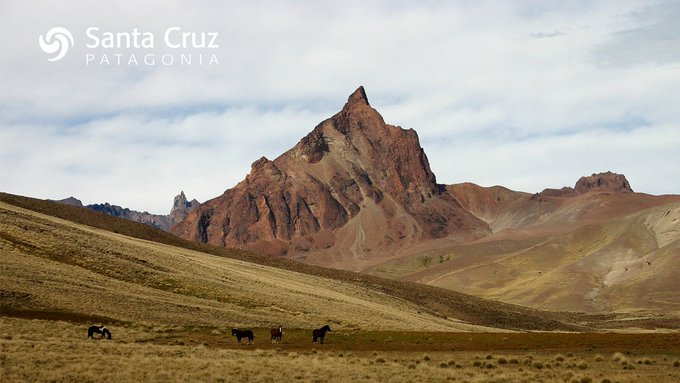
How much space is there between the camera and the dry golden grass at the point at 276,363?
29078 millimetres

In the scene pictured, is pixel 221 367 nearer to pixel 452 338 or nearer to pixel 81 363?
pixel 81 363

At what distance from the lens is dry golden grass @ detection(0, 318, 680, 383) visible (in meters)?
29.1

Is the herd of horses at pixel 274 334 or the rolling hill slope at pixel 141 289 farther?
the rolling hill slope at pixel 141 289

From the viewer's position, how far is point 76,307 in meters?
52.6

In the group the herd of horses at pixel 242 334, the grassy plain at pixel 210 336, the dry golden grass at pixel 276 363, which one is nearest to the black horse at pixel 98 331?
the herd of horses at pixel 242 334

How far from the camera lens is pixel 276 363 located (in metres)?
34.4

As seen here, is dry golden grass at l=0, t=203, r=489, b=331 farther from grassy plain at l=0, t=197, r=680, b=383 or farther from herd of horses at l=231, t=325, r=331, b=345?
herd of horses at l=231, t=325, r=331, b=345

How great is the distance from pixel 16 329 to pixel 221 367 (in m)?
16.7

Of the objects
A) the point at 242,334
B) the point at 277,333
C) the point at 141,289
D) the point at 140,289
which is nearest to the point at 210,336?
the point at 242,334

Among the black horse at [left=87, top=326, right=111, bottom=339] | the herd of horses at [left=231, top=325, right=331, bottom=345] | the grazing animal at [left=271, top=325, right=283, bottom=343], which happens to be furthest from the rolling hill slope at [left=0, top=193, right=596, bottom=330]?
the grazing animal at [left=271, top=325, right=283, bottom=343]

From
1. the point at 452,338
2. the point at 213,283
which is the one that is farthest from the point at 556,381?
the point at 213,283

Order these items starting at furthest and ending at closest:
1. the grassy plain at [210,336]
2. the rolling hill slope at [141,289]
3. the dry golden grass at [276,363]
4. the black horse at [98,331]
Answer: the rolling hill slope at [141,289], the black horse at [98,331], the grassy plain at [210,336], the dry golden grass at [276,363]

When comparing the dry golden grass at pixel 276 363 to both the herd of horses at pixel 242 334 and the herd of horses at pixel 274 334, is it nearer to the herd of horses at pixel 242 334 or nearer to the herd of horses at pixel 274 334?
the herd of horses at pixel 242 334

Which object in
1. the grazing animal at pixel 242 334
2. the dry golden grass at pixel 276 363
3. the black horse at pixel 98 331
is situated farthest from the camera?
the grazing animal at pixel 242 334
